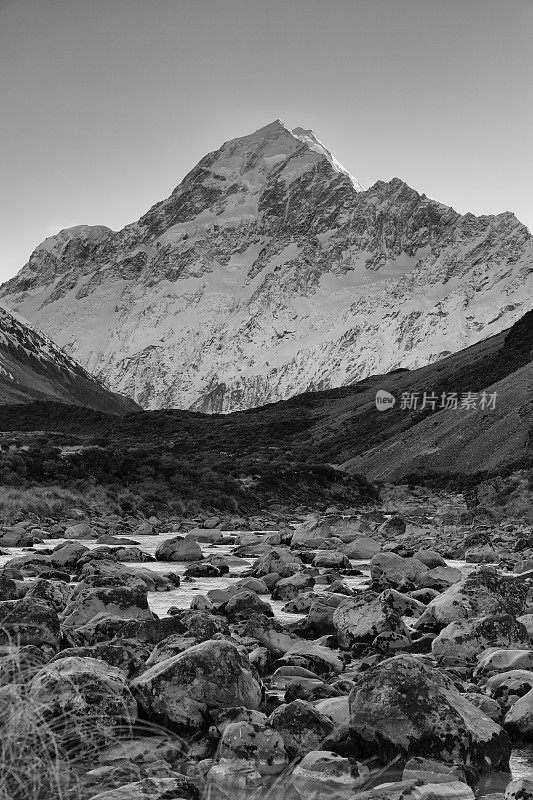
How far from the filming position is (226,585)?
59.7 feet

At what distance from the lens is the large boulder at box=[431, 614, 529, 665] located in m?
10.8

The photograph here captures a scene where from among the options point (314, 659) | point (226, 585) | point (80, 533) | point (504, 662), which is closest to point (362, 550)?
point (226, 585)

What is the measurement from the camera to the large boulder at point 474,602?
12195 mm

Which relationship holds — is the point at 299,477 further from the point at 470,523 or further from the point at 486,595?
the point at 486,595

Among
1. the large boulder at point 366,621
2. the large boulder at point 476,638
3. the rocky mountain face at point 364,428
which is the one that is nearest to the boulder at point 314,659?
the large boulder at point 366,621

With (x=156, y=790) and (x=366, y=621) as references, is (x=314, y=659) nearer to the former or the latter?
(x=366, y=621)

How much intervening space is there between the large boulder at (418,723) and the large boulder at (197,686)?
123 centimetres

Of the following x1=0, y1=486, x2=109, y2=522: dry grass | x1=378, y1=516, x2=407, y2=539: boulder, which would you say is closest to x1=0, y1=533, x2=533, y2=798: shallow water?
x1=0, y1=486, x2=109, y2=522: dry grass

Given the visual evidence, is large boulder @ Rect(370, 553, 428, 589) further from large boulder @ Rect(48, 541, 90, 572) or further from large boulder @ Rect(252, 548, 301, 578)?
large boulder @ Rect(48, 541, 90, 572)

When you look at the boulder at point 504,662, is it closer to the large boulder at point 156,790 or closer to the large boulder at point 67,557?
the large boulder at point 156,790

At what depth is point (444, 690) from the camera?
24.9 feet

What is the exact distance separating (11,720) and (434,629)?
8.68 metres

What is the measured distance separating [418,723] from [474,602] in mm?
5402

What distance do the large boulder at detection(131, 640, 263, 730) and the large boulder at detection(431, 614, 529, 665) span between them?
329 centimetres
